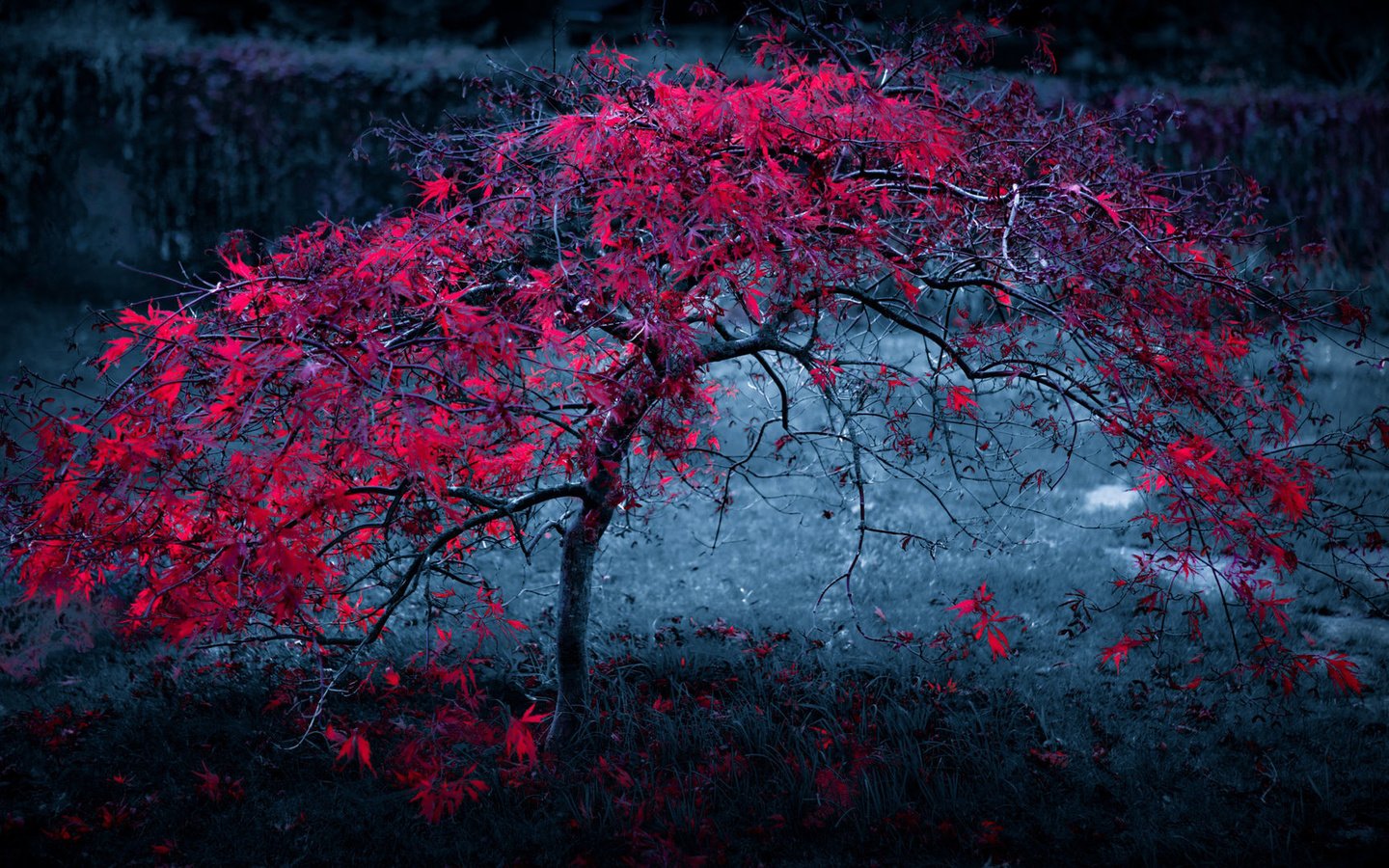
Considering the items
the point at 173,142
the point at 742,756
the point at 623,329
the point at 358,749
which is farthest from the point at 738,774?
the point at 173,142

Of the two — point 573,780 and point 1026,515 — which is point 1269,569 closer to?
point 1026,515

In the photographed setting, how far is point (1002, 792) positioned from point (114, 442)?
3.33m

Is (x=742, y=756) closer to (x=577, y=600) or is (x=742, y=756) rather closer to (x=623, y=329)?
(x=577, y=600)

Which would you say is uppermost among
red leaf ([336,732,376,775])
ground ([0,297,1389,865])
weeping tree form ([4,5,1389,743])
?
weeping tree form ([4,5,1389,743])

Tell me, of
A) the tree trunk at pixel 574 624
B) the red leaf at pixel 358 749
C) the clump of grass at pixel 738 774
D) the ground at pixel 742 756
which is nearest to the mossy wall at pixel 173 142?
the ground at pixel 742 756

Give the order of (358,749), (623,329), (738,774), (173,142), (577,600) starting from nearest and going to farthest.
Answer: (623,329)
(358,749)
(738,774)
(577,600)
(173,142)

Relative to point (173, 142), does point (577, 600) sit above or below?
below

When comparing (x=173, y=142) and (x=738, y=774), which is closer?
(x=738, y=774)

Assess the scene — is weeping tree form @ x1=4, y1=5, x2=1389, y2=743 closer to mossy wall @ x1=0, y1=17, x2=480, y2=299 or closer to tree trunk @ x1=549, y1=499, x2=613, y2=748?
tree trunk @ x1=549, y1=499, x2=613, y2=748

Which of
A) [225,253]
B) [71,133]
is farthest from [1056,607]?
[71,133]

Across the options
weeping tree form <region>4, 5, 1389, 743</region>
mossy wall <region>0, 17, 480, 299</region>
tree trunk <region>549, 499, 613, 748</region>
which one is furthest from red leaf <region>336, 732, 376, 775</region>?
mossy wall <region>0, 17, 480, 299</region>

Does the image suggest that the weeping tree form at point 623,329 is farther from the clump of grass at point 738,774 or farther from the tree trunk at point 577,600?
the clump of grass at point 738,774

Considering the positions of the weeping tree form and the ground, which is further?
the ground

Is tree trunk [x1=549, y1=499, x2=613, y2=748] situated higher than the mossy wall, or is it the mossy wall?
the mossy wall
